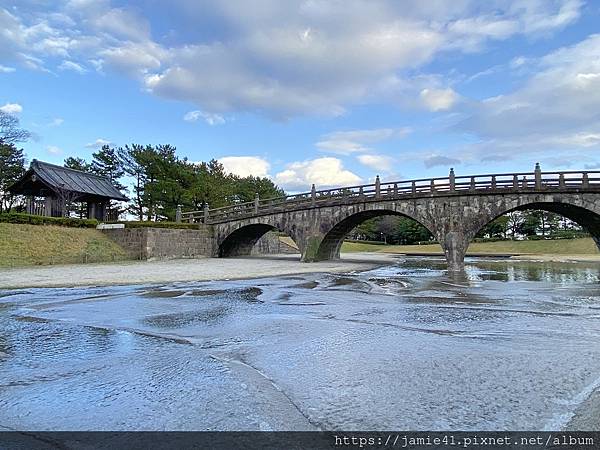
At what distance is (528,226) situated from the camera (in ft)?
217

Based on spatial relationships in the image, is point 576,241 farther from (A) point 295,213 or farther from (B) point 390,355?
(B) point 390,355

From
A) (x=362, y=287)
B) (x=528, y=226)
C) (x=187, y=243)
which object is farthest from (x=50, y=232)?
A: (x=528, y=226)

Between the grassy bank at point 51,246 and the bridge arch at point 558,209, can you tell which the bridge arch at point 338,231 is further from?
the grassy bank at point 51,246

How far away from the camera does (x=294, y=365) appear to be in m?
5.71

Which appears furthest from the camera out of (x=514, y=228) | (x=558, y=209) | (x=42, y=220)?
(x=514, y=228)

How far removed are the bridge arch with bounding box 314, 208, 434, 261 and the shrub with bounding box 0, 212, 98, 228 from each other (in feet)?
58.9

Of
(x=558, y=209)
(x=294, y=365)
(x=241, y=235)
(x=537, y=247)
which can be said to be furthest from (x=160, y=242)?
(x=537, y=247)

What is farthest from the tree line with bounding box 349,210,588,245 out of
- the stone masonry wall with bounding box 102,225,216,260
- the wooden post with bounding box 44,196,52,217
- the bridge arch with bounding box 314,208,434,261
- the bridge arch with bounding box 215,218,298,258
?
the wooden post with bounding box 44,196,52,217

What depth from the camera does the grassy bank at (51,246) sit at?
24.7 metres

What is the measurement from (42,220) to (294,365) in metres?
A: 29.6

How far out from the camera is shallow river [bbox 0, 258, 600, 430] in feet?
13.0

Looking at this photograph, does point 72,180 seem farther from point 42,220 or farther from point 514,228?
point 514,228

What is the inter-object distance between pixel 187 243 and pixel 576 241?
151 ft

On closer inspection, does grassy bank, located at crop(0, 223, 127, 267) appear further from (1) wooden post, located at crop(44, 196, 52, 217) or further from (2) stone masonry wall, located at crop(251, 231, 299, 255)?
(2) stone masonry wall, located at crop(251, 231, 299, 255)
